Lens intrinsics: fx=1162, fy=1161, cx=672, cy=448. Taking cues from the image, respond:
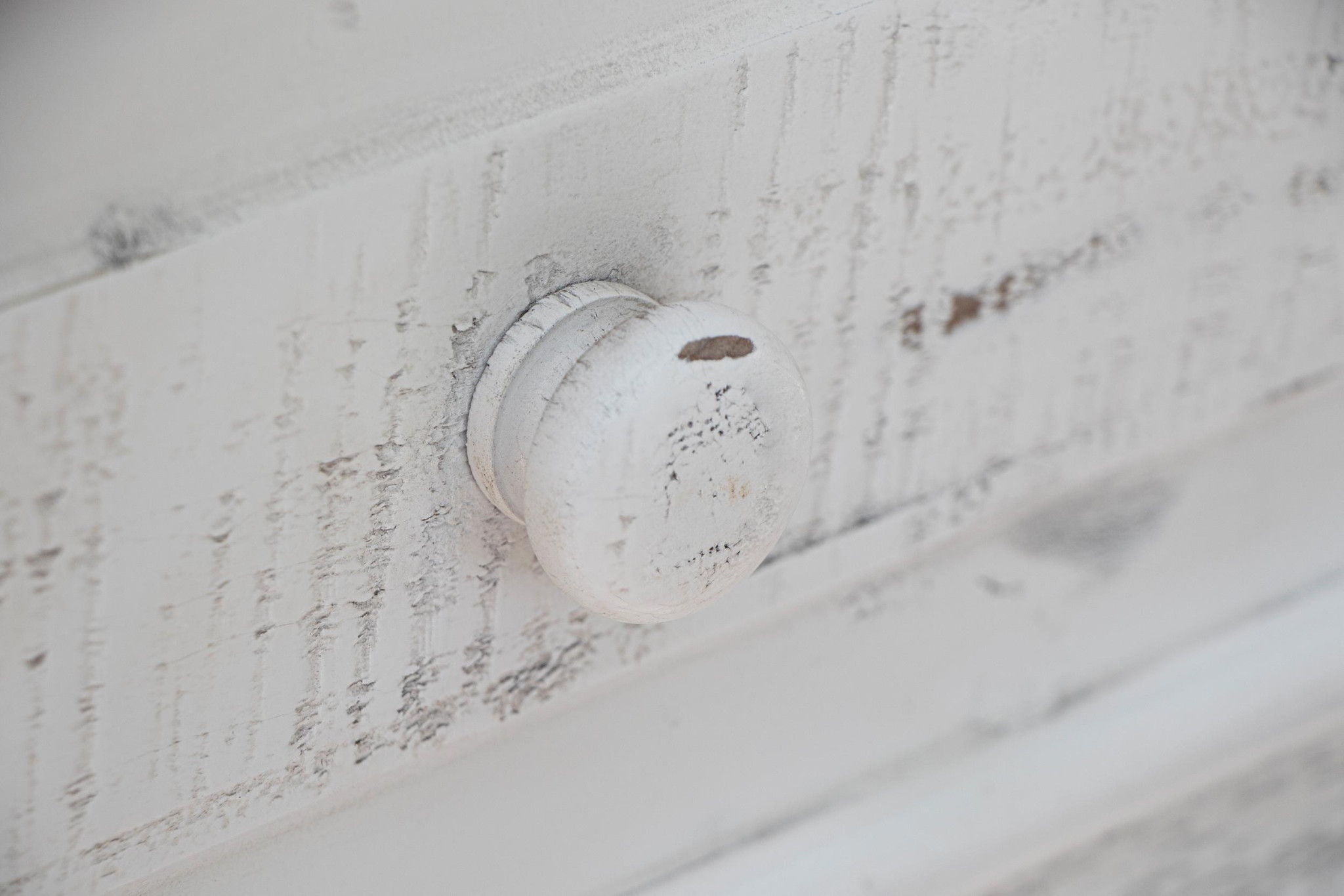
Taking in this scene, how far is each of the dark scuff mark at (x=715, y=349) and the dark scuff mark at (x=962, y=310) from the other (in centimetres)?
12

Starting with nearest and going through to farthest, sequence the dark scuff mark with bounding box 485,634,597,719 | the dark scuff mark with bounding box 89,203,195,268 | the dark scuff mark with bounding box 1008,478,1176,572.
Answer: the dark scuff mark with bounding box 89,203,195,268, the dark scuff mark with bounding box 485,634,597,719, the dark scuff mark with bounding box 1008,478,1176,572

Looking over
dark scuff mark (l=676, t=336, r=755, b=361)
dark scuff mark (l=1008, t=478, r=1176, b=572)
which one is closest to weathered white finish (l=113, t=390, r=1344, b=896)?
dark scuff mark (l=1008, t=478, r=1176, b=572)

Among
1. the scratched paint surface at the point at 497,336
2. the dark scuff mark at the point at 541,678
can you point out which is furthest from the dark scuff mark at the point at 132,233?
the dark scuff mark at the point at 541,678

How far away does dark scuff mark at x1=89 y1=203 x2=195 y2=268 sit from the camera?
18 cm

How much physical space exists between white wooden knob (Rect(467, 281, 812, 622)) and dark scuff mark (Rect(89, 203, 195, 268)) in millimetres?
72

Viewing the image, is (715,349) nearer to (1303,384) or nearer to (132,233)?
(132,233)

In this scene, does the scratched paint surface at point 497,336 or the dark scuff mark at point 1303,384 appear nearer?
the scratched paint surface at point 497,336

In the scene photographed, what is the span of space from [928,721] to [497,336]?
0.23 m

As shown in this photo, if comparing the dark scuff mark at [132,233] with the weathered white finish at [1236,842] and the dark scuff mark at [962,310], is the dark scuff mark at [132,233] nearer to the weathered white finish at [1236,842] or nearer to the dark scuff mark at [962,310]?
the dark scuff mark at [962,310]

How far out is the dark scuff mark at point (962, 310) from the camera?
321 millimetres

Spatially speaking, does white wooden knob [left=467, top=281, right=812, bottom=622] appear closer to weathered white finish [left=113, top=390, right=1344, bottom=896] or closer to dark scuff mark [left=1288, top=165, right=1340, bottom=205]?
weathered white finish [left=113, top=390, right=1344, bottom=896]

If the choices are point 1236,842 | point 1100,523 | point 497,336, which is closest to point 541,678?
point 497,336

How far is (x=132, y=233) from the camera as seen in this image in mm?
187

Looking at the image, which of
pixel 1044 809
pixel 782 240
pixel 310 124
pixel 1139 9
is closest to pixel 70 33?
pixel 310 124
